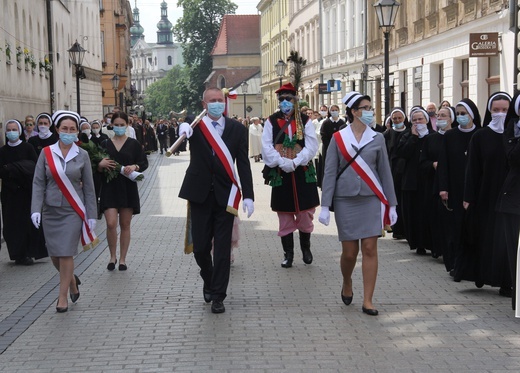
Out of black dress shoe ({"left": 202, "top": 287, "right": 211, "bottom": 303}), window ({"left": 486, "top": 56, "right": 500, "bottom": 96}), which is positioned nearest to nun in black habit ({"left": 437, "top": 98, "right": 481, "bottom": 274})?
black dress shoe ({"left": 202, "top": 287, "right": 211, "bottom": 303})

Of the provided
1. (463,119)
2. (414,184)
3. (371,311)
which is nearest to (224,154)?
(371,311)

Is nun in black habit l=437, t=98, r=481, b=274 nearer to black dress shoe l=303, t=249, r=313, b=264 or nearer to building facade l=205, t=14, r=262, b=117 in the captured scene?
black dress shoe l=303, t=249, r=313, b=264

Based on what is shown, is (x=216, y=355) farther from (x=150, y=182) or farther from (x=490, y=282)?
(x=150, y=182)

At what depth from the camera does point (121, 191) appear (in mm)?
10891

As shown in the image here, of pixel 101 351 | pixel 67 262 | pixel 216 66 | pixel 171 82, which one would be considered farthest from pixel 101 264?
pixel 171 82

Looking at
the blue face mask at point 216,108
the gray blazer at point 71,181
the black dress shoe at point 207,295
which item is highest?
the blue face mask at point 216,108

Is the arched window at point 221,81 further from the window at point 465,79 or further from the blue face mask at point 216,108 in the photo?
the blue face mask at point 216,108

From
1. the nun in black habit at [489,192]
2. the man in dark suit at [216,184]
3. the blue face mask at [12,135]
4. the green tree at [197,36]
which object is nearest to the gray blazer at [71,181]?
the man in dark suit at [216,184]

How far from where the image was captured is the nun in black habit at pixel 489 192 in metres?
8.62

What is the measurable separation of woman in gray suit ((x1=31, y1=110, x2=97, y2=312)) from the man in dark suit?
0.92 meters

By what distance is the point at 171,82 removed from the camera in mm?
179750

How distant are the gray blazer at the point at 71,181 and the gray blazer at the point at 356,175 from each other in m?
2.04

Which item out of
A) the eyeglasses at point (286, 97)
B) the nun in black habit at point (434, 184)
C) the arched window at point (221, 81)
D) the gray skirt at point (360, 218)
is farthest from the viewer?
the arched window at point (221, 81)

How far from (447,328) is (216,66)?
102403mm
